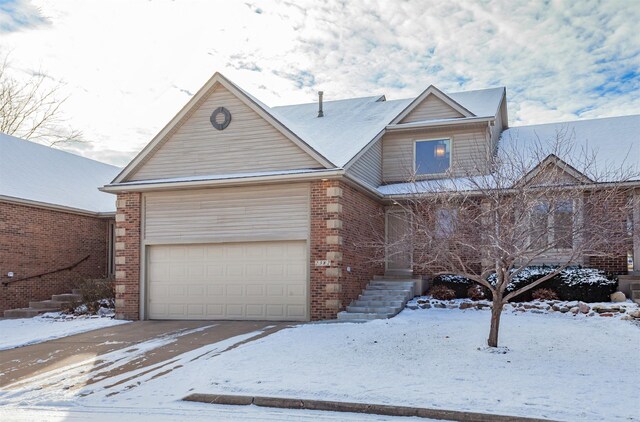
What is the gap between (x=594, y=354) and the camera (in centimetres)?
963

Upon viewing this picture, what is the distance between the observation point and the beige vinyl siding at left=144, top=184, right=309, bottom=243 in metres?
15.0

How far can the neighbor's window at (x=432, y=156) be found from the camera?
751 inches

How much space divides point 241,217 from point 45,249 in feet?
27.9

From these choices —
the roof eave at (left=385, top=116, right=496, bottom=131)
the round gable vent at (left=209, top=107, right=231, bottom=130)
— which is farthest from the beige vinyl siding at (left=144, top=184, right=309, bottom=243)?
the roof eave at (left=385, top=116, right=496, bottom=131)

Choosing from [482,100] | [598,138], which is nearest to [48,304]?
[482,100]

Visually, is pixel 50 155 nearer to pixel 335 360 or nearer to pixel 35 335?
pixel 35 335

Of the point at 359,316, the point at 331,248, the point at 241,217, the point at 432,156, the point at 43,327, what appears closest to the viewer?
the point at 359,316

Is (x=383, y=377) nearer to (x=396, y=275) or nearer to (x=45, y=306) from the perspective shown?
(x=396, y=275)

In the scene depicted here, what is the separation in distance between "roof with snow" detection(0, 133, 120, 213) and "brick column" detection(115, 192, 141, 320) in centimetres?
461

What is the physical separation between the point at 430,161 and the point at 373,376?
11965mm

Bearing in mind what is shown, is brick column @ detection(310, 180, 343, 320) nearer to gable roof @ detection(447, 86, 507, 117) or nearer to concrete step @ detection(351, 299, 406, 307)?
concrete step @ detection(351, 299, 406, 307)

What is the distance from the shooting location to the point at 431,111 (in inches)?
767

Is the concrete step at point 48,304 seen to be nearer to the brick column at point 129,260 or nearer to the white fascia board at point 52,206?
the white fascia board at point 52,206

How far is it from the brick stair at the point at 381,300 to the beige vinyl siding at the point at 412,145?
3.81 metres
